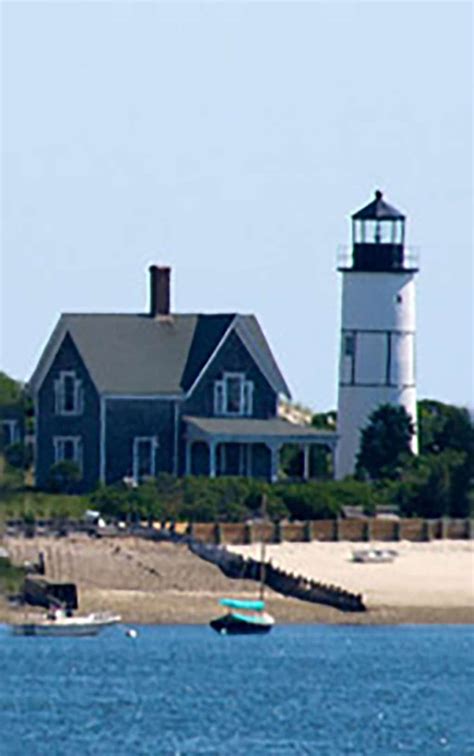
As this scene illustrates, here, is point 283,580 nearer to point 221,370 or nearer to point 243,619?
point 243,619

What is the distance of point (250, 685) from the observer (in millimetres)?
75438

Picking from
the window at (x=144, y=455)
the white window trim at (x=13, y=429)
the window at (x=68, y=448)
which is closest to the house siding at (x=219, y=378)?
the window at (x=144, y=455)

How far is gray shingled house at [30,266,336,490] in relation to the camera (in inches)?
3659

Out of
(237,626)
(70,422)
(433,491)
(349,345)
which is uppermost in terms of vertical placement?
(349,345)

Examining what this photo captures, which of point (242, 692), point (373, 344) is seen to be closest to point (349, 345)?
point (373, 344)

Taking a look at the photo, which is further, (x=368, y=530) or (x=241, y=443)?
(x=241, y=443)

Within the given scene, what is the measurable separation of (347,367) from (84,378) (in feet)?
16.9

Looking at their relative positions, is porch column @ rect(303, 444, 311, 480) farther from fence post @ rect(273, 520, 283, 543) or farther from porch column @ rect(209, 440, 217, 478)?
fence post @ rect(273, 520, 283, 543)

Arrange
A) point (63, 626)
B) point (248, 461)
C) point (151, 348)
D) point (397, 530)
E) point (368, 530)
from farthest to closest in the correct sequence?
point (151, 348), point (248, 461), point (397, 530), point (368, 530), point (63, 626)

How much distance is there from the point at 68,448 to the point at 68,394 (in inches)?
38.4

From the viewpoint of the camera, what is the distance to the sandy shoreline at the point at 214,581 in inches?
3292

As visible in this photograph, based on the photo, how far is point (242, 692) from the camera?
74.5 metres

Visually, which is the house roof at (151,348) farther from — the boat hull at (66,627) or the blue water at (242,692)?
the boat hull at (66,627)

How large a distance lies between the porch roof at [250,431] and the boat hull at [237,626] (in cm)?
988
